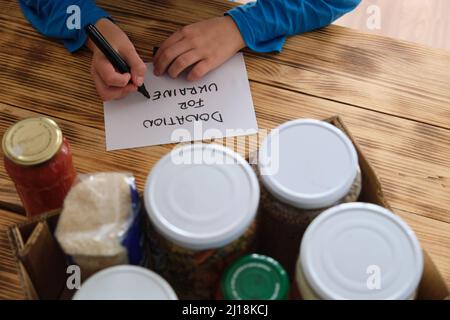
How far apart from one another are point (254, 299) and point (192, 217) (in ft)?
0.28

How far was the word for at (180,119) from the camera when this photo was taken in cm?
73

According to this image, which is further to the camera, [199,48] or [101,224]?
[199,48]

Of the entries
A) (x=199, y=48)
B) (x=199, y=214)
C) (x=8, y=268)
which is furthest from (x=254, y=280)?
(x=199, y=48)

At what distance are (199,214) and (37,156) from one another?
169mm

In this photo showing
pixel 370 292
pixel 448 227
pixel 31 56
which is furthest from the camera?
pixel 31 56

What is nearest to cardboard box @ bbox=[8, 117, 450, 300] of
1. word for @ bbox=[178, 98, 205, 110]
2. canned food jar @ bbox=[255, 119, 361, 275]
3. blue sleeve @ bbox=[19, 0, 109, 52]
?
canned food jar @ bbox=[255, 119, 361, 275]

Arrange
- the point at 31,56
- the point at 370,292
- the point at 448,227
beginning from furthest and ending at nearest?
A: the point at 31,56 < the point at 448,227 < the point at 370,292

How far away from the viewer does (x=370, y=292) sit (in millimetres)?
427

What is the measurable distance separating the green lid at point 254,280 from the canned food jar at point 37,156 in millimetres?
204

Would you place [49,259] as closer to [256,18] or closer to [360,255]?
[360,255]

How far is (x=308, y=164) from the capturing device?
50cm
